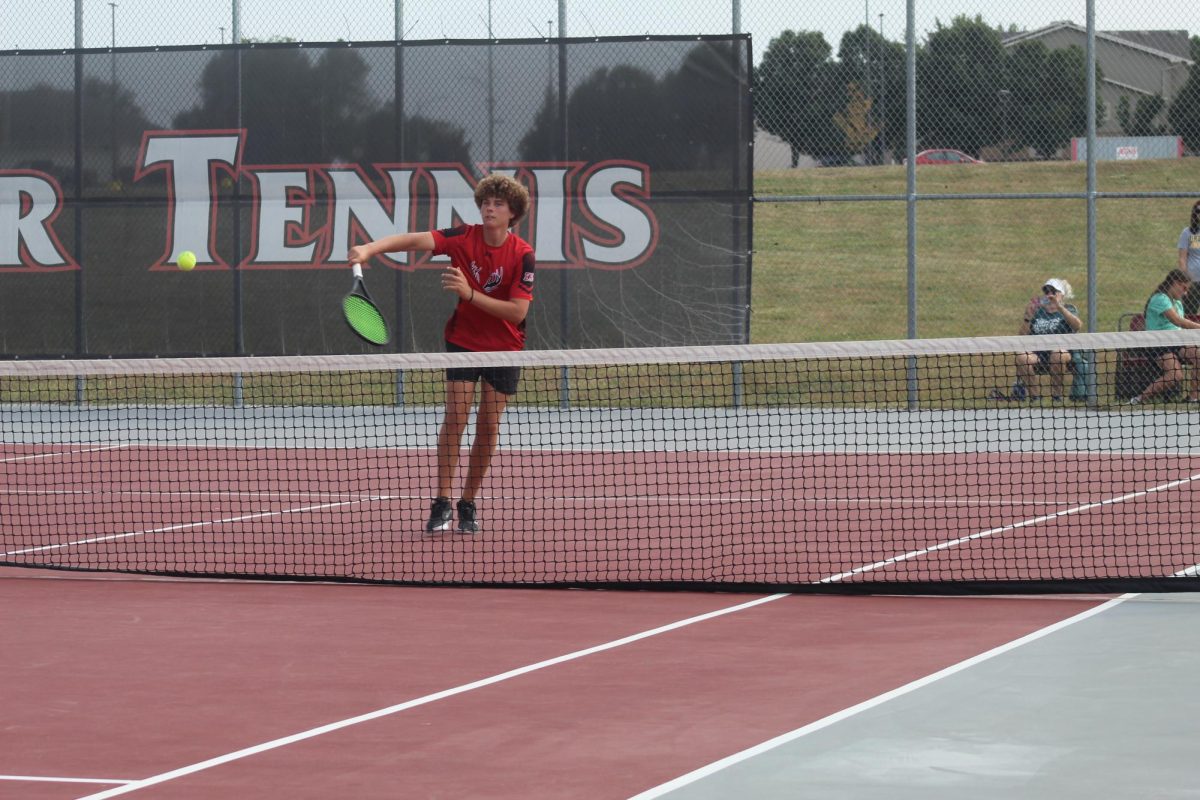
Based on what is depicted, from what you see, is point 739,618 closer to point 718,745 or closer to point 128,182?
point 718,745

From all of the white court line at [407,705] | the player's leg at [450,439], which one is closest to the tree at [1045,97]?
the player's leg at [450,439]

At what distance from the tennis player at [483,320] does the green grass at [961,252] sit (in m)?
13.0

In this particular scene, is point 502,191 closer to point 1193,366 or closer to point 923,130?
point 1193,366

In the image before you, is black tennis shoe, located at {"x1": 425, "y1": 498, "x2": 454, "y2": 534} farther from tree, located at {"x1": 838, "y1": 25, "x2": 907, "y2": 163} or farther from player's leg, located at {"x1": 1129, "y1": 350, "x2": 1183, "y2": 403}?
tree, located at {"x1": 838, "y1": 25, "x2": 907, "y2": 163}

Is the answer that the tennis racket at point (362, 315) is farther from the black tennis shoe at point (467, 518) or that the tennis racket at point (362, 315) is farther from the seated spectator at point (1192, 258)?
the seated spectator at point (1192, 258)

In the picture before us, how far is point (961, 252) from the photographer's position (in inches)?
1011

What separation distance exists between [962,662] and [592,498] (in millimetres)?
4043

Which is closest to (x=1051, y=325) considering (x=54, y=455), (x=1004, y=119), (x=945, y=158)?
(x=1004, y=119)

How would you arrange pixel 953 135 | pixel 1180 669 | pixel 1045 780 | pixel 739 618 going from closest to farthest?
pixel 1045 780
pixel 1180 669
pixel 739 618
pixel 953 135

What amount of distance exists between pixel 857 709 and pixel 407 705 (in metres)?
1.01

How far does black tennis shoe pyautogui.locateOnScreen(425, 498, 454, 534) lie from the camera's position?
7.60m

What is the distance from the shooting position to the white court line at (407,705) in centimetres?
383

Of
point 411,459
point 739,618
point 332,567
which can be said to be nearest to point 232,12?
point 411,459

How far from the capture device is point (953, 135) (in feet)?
64.0
